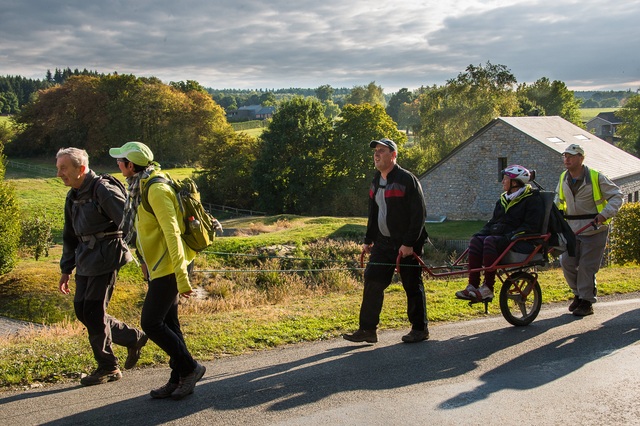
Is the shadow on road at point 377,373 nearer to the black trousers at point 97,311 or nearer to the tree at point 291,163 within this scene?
the black trousers at point 97,311

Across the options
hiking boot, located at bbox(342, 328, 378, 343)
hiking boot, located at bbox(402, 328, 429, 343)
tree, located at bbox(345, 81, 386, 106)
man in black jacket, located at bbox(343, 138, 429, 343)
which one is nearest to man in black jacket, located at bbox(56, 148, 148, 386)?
hiking boot, located at bbox(342, 328, 378, 343)

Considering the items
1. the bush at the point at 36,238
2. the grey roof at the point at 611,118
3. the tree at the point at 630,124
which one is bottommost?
the bush at the point at 36,238

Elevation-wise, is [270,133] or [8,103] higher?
[8,103]

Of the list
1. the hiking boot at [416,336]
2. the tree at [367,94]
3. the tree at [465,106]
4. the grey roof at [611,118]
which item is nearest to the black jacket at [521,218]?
the hiking boot at [416,336]

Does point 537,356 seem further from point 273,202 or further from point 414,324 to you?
point 273,202

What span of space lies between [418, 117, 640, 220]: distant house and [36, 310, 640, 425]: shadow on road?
3702 centimetres

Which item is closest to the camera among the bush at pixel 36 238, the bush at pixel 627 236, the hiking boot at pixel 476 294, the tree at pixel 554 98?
the hiking boot at pixel 476 294

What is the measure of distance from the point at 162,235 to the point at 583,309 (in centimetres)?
597

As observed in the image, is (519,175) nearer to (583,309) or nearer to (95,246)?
(583,309)

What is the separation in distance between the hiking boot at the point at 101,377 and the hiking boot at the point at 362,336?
257 cm

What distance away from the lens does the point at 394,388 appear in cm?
584

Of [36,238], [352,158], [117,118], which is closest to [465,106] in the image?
[352,158]

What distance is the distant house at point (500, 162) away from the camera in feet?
141

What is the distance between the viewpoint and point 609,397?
553 cm
